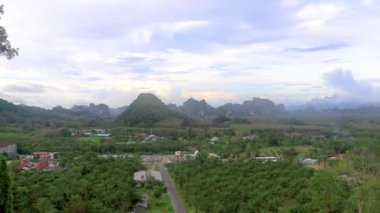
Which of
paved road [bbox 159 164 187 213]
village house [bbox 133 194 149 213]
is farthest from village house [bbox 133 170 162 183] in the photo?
village house [bbox 133 194 149 213]

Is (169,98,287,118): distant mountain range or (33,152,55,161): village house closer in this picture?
(33,152,55,161): village house

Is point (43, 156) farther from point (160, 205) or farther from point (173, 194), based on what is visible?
point (160, 205)

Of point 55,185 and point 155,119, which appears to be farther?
point 155,119

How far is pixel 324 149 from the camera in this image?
1971 inches

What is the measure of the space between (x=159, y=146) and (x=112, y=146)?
6715 millimetres

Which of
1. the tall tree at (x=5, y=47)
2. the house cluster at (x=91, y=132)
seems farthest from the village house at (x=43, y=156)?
the tall tree at (x=5, y=47)

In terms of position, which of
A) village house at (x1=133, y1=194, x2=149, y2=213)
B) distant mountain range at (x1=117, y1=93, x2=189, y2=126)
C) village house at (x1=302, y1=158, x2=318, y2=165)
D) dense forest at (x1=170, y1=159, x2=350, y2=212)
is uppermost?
distant mountain range at (x1=117, y1=93, x2=189, y2=126)

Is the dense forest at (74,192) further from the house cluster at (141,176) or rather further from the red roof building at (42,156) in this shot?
the red roof building at (42,156)

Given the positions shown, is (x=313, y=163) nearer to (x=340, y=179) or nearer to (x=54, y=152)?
(x=340, y=179)

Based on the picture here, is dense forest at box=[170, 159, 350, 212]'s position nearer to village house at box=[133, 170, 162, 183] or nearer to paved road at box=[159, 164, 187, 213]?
paved road at box=[159, 164, 187, 213]

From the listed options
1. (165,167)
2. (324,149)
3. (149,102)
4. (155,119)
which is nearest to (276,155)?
(324,149)

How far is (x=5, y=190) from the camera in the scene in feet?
37.8

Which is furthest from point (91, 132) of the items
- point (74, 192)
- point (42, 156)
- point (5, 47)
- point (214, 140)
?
point (5, 47)

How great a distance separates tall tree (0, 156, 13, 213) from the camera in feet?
37.5
